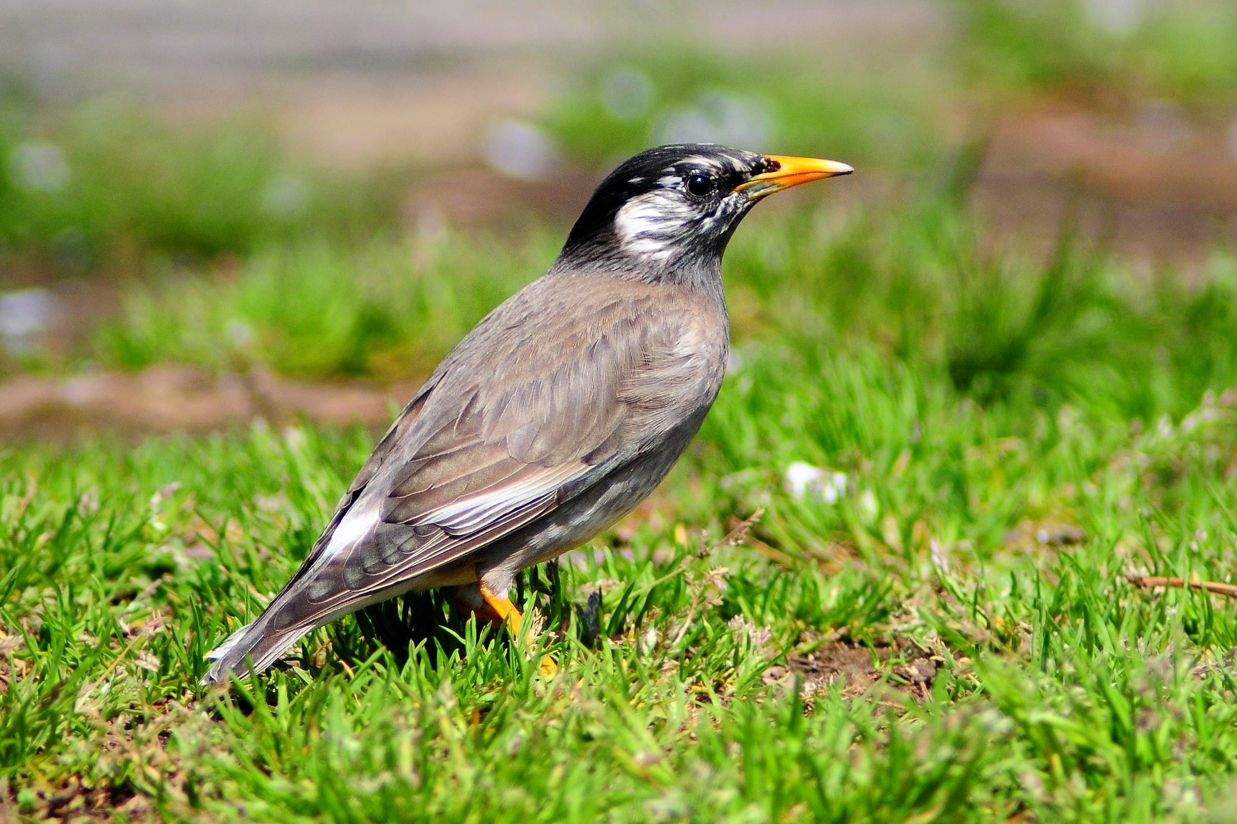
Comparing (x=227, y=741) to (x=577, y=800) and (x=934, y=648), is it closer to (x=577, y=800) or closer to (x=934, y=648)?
(x=577, y=800)

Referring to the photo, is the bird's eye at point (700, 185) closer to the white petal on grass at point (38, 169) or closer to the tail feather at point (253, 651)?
the tail feather at point (253, 651)

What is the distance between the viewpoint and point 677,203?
15.1ft

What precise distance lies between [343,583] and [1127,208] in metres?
7.45

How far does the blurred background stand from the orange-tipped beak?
4.27ft

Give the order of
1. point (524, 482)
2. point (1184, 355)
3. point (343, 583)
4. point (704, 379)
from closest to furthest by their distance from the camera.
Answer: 1. point (343, 583)
2. point (524, 482)
3. point (704, 379)
4. point (1184, 355)

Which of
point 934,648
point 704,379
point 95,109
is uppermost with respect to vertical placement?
point 95,109

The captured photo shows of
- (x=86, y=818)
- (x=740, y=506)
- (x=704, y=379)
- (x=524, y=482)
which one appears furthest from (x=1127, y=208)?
(x=86, y=818)

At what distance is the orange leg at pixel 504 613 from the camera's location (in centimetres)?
372

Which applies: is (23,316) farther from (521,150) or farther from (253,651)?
(253,651)

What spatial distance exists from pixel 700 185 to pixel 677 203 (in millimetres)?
104

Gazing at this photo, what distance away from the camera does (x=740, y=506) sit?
16.2ft

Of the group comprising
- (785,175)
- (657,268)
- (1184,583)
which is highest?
(785,175)

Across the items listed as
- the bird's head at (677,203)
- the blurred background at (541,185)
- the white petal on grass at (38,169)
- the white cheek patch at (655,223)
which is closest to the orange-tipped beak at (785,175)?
the bird's head at (677,203)

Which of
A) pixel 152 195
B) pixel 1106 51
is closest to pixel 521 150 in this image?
pixel 152 195
